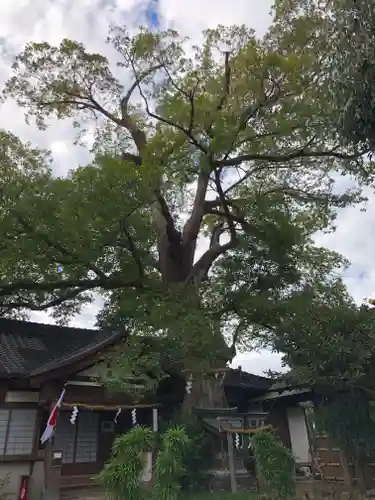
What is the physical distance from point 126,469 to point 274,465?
8.57ft

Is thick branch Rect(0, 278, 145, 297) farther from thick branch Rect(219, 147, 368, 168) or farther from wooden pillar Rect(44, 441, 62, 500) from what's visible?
thick branch Rect(219, 147, 368, 168)

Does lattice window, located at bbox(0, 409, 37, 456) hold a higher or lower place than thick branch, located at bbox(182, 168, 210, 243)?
lower

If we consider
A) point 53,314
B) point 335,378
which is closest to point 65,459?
point 53,314

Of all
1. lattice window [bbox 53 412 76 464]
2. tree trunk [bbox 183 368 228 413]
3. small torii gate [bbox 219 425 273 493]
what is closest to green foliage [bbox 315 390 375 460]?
small torii gate [bbox 219 425 273 493]

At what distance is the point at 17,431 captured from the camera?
10.5 m

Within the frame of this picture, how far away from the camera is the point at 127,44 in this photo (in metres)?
11.8

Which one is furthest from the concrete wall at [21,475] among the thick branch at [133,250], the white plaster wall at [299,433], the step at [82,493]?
the white plaster wall at [299,433]

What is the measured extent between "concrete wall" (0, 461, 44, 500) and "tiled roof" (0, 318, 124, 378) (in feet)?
7.04

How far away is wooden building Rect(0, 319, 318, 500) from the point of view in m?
10.0

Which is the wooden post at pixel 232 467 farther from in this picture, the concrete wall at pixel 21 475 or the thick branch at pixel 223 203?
the thick branch at pixel 223 203

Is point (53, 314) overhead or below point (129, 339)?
overhead

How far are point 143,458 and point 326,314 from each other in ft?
16.5

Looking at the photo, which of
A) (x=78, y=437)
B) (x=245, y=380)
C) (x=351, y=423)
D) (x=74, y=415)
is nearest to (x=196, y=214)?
(x=74, y=415)

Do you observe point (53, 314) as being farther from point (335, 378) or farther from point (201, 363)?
point (335, 378)
